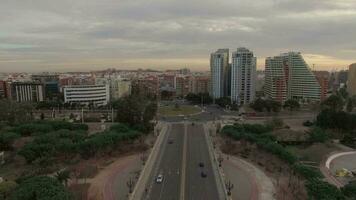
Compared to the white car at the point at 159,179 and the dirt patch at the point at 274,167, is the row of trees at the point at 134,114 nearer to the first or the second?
the dirt patch at the point at 274,167

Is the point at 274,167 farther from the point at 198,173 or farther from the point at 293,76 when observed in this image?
the point at 293,76

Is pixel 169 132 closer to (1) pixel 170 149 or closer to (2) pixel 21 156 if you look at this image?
(1) pixel 170 149

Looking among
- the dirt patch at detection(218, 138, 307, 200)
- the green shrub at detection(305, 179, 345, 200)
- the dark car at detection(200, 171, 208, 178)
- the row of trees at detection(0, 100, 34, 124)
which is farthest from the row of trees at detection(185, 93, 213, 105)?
the green shrub at detection(305, 179, 345, 200)

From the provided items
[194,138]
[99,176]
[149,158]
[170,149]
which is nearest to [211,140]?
[194,138]

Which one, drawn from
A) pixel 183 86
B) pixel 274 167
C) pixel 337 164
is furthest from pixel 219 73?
pixel 274 167

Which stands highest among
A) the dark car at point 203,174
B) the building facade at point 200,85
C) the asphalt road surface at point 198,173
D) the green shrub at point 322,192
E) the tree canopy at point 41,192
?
the building facade at point 200,85

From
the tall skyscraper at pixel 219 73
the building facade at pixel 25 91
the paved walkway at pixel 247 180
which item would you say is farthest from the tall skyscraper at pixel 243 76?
the building facade at pixel 25 91

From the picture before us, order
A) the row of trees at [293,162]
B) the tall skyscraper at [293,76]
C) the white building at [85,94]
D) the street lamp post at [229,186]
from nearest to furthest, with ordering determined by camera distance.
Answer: the row of trees at [293,162] → the street lamp post at [229,186] → the white building at [85,94] → the tall skyscraper at [293,76]

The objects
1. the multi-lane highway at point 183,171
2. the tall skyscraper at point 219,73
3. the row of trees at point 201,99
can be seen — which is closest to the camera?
the multi-lane highway at point 183,171
